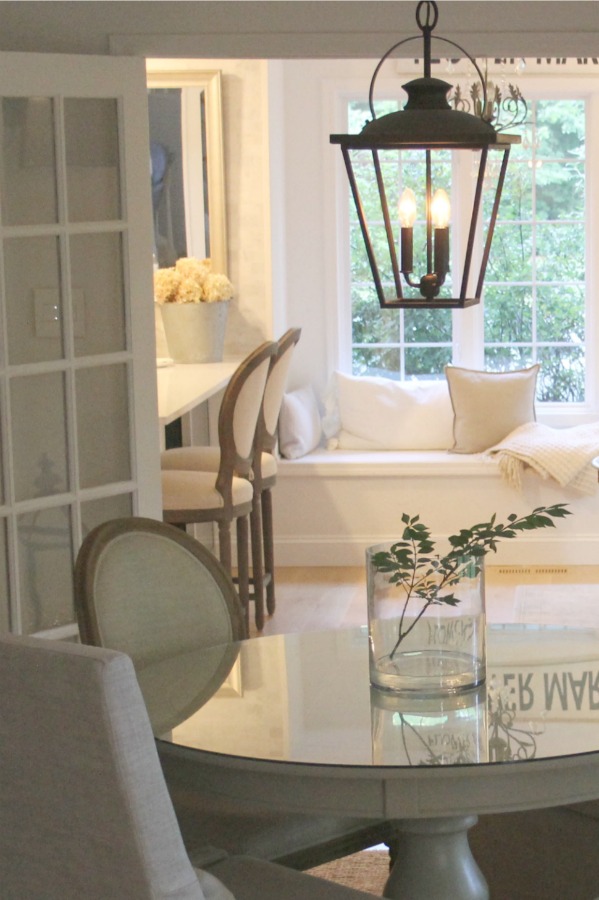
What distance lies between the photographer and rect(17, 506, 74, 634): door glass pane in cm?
349

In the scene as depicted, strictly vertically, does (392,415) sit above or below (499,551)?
above

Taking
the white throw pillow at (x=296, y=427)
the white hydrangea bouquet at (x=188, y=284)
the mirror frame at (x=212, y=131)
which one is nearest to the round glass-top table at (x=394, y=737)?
the white hydrangea bouquet at (x=188, y=284)

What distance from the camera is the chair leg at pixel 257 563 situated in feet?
16.2

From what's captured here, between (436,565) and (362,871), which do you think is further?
(362,871)

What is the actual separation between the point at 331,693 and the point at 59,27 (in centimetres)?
225

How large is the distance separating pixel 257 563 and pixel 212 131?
2188mm

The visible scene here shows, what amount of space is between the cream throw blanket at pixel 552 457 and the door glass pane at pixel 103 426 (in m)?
2.65

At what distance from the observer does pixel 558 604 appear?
17.4ft

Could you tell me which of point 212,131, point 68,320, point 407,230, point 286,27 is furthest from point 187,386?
point 407,230

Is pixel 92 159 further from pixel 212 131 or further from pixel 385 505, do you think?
pixel 385 505

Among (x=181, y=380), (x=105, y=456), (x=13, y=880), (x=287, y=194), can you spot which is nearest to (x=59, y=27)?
(x=105, y=456)

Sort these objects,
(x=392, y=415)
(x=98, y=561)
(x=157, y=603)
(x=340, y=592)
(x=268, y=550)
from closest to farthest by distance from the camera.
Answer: (x=98, y=561) → (x=157, y=603) → (x=268, y=550) → (x=340, y=592) → (x=392, y=415)

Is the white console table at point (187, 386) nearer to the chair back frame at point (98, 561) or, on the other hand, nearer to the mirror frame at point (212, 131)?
the mirror frame at point (212, 131)

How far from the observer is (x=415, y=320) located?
6.82 m
